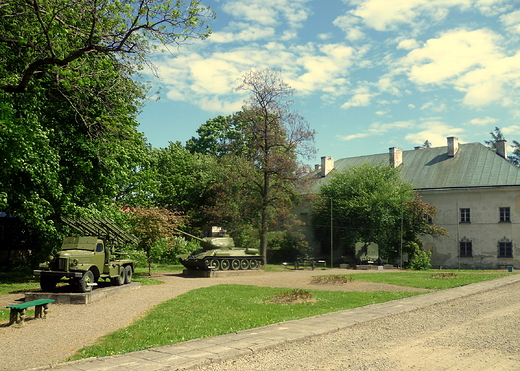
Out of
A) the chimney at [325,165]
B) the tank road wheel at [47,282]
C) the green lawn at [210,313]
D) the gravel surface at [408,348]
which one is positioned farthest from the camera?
the chimney at [325,165]

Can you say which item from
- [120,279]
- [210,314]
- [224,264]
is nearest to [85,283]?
[120,279]

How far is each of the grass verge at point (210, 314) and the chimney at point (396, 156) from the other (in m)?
37.8

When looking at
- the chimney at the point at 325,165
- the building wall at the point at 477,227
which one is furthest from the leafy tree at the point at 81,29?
the chimney at the point at 325,165

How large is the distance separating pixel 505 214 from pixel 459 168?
6319 millimetres

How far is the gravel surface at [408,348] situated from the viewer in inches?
271

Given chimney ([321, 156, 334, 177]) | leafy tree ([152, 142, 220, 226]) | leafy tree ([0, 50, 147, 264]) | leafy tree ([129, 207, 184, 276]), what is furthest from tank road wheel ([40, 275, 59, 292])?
chimney ([321, 156, 334, 177])

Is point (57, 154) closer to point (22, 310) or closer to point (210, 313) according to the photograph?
point (22, 310)

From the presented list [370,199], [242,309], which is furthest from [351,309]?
[370,199]

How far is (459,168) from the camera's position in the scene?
46.8 metres

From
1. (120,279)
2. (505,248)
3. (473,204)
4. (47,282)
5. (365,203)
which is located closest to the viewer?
(47,282)

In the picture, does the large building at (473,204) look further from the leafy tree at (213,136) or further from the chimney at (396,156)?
the leafy tree at (213,136)

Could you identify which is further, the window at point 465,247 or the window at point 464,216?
the window at point 464,216

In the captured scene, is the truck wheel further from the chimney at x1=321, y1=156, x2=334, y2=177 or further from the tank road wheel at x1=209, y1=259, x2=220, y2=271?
the chimney at x1=321, y1=156, x2=334, y2=177

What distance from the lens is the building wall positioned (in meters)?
42.1
